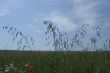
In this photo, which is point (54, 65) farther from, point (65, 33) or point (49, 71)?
point (65, 33)

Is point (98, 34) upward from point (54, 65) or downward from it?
upward

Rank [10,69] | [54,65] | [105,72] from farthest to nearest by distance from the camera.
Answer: [54,65] < [105,72] < [10,69]

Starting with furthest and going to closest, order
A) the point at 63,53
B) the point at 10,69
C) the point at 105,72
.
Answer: the point at 63,53 < the point at 105,72 < the point at 10,69

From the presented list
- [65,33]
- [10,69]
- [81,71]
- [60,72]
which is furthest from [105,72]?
[65,33]

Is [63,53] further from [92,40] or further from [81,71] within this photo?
[81,71]

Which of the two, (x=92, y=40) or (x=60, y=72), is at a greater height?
(x=92, y=40)

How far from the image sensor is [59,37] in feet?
34.4

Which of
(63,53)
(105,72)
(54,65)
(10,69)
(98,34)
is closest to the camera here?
(10,69)

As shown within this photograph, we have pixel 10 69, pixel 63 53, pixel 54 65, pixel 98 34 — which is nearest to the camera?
pixel 10 69

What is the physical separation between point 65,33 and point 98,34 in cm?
116

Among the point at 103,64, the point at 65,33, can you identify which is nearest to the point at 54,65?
the point at 103,64

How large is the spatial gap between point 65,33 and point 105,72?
3998 mm

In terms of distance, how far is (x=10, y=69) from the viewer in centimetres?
637

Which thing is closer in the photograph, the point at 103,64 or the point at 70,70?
the point at 70,70
